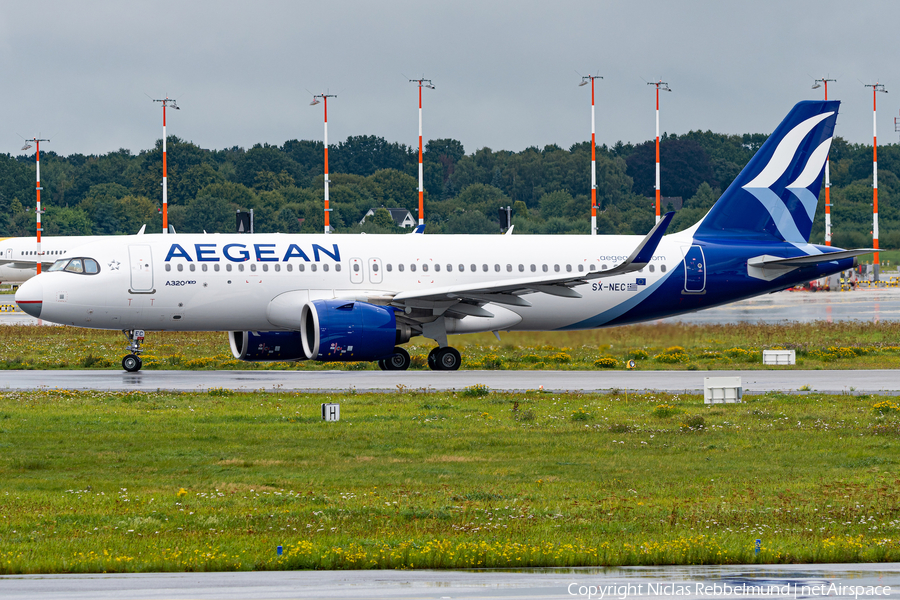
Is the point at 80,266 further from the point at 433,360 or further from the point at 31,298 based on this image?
the point at 433,360

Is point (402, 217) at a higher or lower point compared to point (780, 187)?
higher

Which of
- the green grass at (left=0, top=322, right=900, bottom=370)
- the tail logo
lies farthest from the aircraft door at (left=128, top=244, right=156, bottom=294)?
the tail logo

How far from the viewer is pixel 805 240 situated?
1497 inches

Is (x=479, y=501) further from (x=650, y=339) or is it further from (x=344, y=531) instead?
(x=650, y=339)

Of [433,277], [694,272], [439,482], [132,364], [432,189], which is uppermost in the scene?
[432,189]

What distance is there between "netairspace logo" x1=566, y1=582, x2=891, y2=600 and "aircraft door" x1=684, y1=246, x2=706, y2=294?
26455 millimetres

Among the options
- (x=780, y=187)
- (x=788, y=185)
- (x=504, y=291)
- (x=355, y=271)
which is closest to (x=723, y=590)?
(x=504, y=291)

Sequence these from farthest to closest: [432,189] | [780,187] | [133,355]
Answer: [432,189]
[780,187]
[133,355]

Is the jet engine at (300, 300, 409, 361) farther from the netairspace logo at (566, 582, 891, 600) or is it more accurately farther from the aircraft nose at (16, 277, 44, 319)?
the netairspace logo at (566, 582, 891, 600)

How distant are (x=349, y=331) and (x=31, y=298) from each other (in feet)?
29.8

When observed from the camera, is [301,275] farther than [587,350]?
No

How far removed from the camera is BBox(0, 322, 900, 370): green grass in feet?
120

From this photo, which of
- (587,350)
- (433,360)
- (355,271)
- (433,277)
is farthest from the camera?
(587,350)

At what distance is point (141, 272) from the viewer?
107 ft
